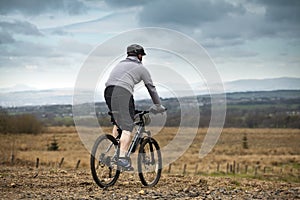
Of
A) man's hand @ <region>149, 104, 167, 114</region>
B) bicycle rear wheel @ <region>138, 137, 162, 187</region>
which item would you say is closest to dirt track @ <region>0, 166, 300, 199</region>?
bicycle rear wheel @ <region>138, 137, 162, 187</region>

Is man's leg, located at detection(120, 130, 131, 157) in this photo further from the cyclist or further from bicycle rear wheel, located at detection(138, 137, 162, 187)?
bicycle rear wheel, located at detection(138, 137, 162, 187)

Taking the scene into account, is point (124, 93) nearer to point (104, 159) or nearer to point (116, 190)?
point (104, 159)

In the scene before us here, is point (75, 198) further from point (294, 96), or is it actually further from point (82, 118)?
point (294, 96)

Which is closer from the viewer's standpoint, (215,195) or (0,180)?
(215,195)

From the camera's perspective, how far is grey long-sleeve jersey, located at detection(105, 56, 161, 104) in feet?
28.3

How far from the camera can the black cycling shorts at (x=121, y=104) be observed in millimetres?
8609

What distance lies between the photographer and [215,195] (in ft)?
27.7

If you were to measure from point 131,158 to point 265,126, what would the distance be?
462 ft

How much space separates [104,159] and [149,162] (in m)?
1.33

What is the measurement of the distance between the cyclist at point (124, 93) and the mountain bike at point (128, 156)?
0.37 ft

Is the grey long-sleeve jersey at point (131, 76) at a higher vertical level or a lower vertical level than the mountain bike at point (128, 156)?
higher

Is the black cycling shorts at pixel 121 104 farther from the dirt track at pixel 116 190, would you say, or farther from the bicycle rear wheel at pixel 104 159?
the dirt track at pixel 116 190

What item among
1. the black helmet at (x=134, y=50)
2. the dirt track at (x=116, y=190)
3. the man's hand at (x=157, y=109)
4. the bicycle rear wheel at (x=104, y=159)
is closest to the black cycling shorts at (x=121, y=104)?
the bicycle rear wheel at (x=104, y=159)

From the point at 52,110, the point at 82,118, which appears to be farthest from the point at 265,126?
the point at 82,118
